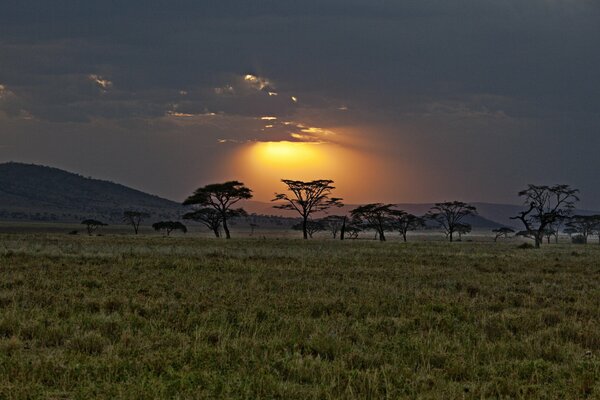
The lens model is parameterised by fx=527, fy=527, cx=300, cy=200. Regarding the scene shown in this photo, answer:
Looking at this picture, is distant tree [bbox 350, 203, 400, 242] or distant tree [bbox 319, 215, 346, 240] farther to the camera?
distant tree [bbox 319, 215, 346, 240]

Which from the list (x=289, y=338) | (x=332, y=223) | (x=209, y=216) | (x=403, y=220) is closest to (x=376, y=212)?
(x=403, y=220)

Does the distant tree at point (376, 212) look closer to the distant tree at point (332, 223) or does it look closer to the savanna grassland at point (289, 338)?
the distant tree at point (332, 223)

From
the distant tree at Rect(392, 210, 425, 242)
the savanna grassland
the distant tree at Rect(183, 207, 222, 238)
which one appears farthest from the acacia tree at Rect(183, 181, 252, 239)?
the savanna grassland

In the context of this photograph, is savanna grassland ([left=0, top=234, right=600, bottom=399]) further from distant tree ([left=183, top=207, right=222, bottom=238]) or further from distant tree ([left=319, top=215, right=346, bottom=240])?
distant tree ([left=319, top=215, right=346, bottom=240])

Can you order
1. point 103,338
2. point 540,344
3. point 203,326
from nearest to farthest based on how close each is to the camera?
1. point 103,338
2. point 540,344
3. point 203,326

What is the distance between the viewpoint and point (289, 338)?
30.9 feet

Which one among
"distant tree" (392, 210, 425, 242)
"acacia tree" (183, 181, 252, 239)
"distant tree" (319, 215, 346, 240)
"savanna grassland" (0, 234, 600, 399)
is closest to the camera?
"savanna grassland" (0, 234, 600, 399)

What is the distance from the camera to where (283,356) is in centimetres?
828

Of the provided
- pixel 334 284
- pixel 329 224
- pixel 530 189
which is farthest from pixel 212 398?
pixel 329 224

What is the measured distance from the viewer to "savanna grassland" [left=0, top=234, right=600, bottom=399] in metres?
6.82

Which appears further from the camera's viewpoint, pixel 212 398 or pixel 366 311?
pixel 366 311

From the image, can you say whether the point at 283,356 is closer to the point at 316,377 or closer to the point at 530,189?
the point at 316,377

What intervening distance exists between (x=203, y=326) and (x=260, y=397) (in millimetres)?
3985

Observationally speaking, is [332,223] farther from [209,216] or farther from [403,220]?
[209,216]
